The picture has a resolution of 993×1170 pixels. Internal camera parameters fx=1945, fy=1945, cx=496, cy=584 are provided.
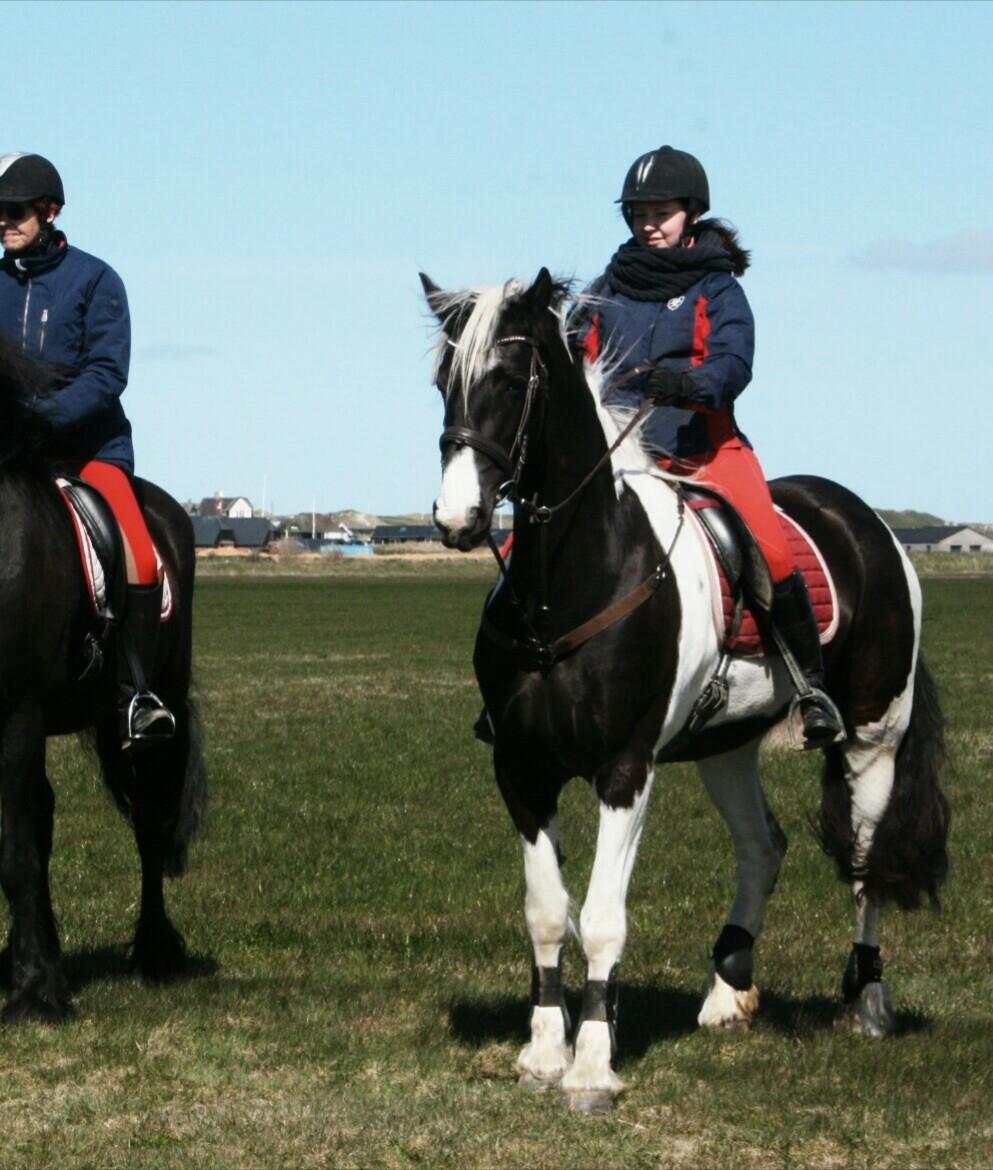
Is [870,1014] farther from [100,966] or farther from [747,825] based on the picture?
[100,966]

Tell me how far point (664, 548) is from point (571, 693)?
0.73 m

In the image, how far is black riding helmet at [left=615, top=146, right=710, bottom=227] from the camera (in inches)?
299

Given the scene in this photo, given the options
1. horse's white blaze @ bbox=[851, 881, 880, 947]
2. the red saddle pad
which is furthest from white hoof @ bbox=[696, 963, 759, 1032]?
the red saddle pad

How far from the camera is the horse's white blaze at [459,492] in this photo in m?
6.20

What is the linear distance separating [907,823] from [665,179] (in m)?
3.02

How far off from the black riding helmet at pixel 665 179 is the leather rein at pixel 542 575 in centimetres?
75

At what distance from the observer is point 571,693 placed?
6.99 meters

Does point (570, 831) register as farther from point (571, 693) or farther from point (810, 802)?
point (571, 693)

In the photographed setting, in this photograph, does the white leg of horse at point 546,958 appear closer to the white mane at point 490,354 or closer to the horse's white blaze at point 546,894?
the horse's white blaze at point 546,894

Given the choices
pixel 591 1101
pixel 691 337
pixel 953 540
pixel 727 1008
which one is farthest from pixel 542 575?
pixel 953 540

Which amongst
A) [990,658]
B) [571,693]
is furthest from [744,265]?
[990,658]

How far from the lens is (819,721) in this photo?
791 centimetres

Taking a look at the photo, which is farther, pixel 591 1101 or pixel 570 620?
pixel 570 620

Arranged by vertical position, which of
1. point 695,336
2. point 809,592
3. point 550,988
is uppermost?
point 695,336
